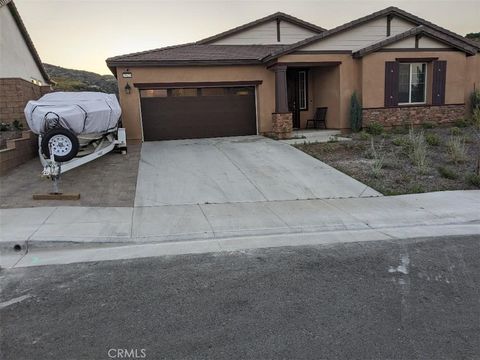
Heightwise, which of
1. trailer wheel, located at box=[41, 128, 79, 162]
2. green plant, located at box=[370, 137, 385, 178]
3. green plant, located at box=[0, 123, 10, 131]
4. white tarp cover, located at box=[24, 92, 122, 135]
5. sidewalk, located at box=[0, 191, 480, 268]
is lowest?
sidewalk, located at box=[0, 191, 480, 268]

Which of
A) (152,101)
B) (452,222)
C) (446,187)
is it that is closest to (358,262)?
(452,222)

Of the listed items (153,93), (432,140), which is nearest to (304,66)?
(432,140)

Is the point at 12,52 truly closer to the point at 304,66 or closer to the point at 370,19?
the point at 304,66

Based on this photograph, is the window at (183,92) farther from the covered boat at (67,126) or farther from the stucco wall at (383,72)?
the stucco wall at (383,72)

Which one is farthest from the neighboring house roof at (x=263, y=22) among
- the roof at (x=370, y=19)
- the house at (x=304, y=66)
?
the roof at (x=370, y=19)

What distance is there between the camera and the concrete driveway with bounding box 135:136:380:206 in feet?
30.6

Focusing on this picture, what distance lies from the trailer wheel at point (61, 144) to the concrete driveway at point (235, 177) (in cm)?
174

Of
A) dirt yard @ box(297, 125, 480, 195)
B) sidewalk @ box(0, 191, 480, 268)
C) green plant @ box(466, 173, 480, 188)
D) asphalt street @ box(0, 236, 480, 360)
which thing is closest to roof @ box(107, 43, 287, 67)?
dirt yard @ box(297, 125, 480, 195)

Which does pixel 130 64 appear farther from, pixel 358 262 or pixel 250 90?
pixel 358 262

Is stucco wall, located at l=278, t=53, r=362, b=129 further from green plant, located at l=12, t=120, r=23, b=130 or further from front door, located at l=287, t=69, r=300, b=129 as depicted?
green plant, located at l=12, t=120, r=23, b=130

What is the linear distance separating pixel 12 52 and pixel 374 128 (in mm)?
16532

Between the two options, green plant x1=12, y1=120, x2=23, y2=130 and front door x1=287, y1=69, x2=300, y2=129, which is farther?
front door x1=287, y1=69, x2=300, y2=129

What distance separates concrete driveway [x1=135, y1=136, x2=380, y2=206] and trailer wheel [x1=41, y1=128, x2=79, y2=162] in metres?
1.74

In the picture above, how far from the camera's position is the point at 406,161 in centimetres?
1227
